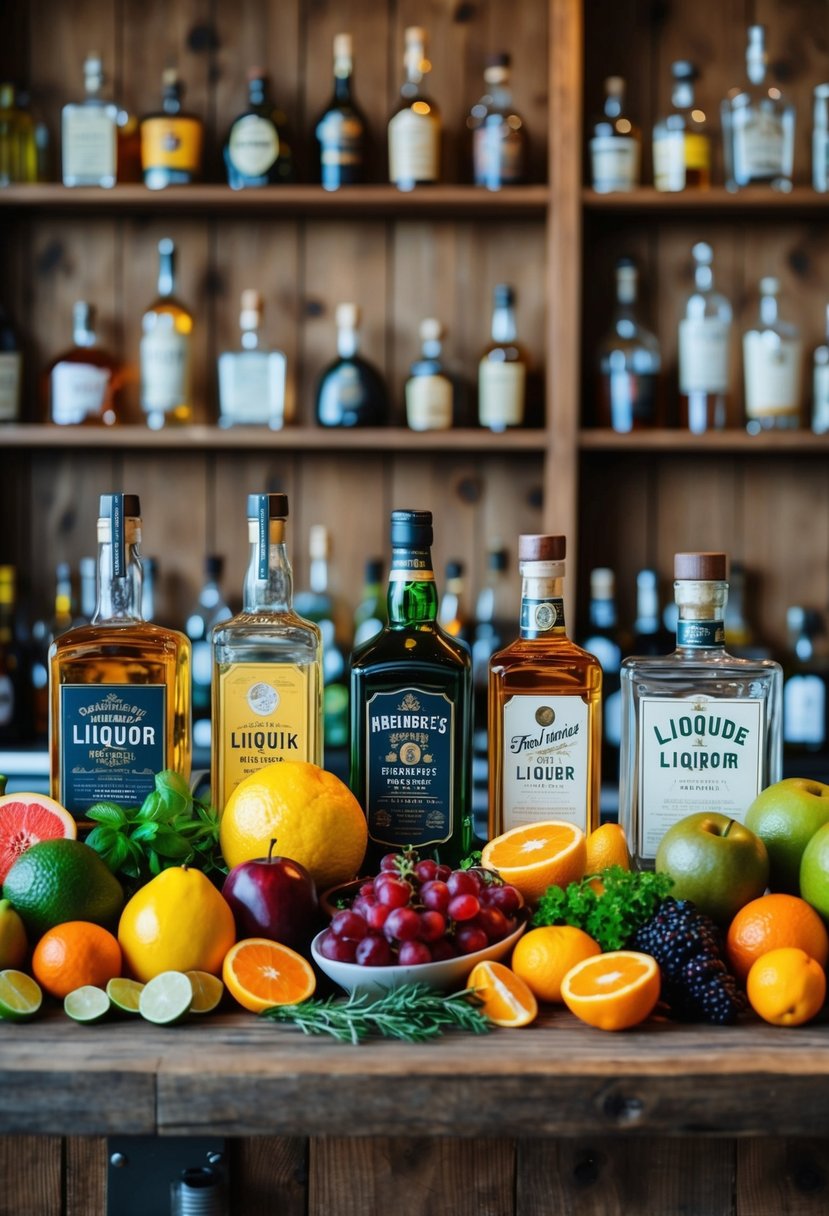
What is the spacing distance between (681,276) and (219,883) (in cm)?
175

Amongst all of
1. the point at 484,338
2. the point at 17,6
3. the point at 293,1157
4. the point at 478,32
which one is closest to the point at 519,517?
the point at 484,338

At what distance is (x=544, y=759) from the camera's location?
972mm

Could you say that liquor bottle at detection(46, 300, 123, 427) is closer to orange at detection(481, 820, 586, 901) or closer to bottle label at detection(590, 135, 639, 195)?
bottle label at detection(590, 135, 639, 195)

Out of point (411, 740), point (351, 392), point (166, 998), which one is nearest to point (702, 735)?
point (411, 740)

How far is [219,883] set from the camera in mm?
931

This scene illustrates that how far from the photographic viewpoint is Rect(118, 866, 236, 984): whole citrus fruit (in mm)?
772

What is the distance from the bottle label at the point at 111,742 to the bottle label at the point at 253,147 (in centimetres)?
149

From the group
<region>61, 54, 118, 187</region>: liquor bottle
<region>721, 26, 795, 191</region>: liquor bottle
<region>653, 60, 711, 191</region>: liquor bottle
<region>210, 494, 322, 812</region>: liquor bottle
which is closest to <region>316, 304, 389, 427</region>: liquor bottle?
<region>61, 54, 118, 187</region>: liquor bottle

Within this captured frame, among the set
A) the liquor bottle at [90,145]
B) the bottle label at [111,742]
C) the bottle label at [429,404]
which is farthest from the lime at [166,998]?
the liquor bottle at [90,145]

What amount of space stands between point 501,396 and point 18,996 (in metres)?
1.62

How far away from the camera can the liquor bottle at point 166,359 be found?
7.25ft

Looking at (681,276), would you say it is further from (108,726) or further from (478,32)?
(108,726)

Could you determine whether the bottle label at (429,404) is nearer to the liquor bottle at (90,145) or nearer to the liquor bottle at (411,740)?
the liquor bottle at (90,145)

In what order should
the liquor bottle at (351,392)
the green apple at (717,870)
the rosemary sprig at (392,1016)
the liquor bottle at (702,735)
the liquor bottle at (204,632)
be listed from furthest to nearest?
the liquor bottle at (351,392) < the liquor bottle at (204,632) < the liquor bottle at (702,735) < the green apple at (717,870) < the rosemary sprig at (392,1016)
